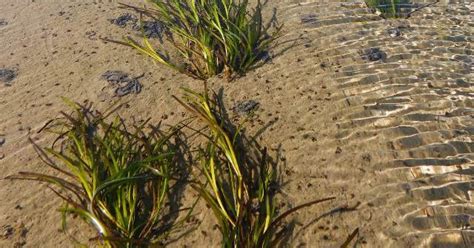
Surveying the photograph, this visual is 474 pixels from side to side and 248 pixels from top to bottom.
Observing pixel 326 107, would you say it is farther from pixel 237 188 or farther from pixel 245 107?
pixel 237 188

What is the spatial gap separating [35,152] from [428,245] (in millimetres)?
3429

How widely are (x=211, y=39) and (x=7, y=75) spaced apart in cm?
249

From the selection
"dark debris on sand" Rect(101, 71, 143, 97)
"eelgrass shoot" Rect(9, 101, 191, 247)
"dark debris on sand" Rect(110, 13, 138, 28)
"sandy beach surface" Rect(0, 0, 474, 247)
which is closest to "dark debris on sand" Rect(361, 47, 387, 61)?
"sandy beach surface" Rect(0, 0, 474, 247)

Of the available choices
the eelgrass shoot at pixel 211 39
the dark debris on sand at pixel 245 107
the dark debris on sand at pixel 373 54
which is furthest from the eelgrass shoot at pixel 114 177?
the dark debris on sand at pixel 373 54

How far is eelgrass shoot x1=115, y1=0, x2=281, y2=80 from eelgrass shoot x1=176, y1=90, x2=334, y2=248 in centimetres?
72

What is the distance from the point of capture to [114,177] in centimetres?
286

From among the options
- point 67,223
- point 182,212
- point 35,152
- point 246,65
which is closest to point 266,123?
point 246,65

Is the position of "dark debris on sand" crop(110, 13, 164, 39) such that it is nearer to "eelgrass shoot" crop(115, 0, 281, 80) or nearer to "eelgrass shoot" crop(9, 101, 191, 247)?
"eelgrass shoot" crop(115, 0, 281, 80)

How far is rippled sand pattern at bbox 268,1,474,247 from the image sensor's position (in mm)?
2779

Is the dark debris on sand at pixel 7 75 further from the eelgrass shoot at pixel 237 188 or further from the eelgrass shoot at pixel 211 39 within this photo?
the eelgrass shoot at pixel 237 188

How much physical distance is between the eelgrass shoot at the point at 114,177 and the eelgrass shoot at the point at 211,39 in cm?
114

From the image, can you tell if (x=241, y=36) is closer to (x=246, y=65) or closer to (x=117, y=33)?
(x=246, y=65)

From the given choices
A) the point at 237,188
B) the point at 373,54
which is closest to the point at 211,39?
the point at 373,54

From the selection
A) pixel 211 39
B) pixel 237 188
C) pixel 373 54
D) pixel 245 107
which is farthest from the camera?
pixel 211 39
